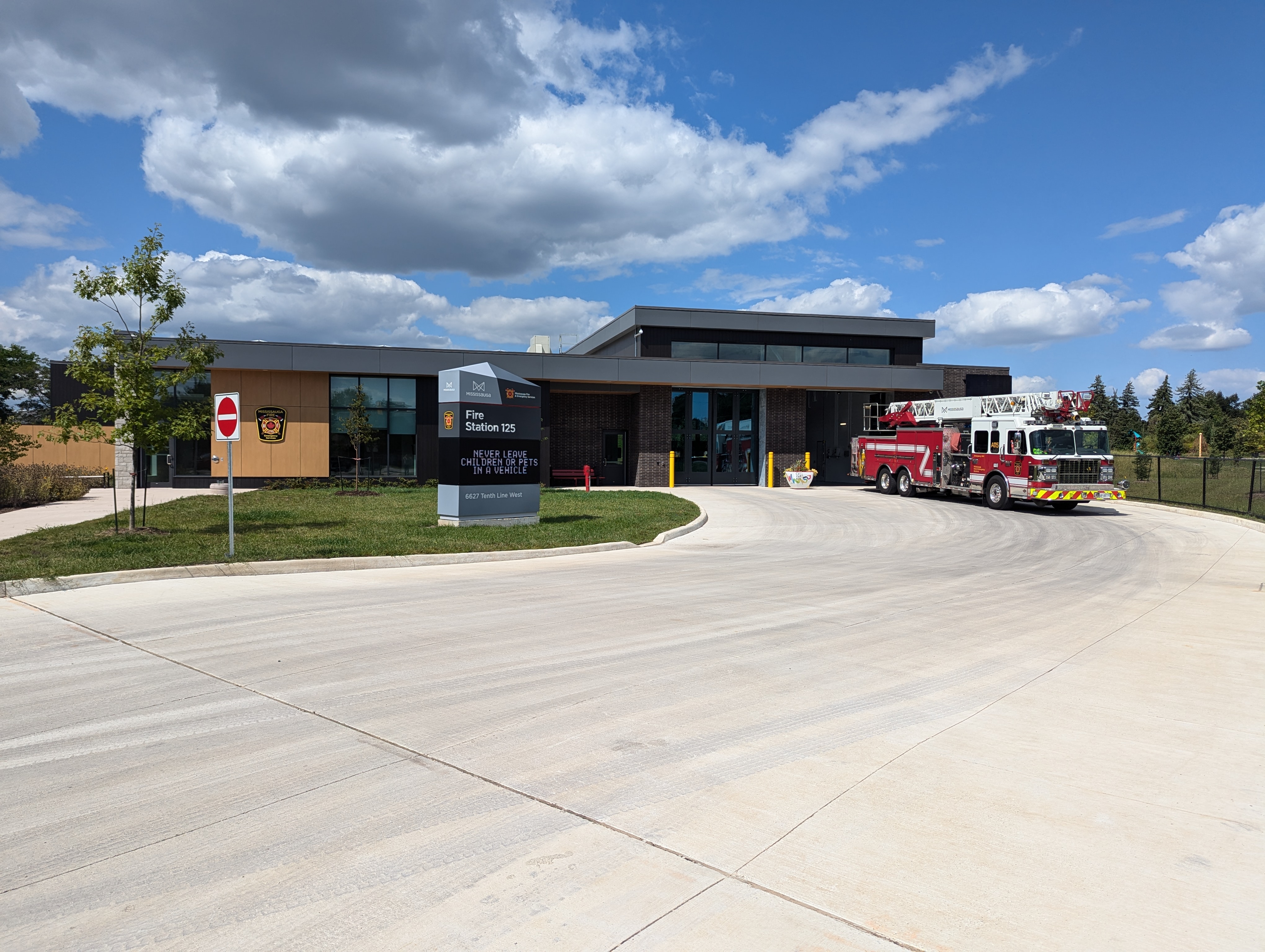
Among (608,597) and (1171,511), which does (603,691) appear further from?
(1171,511)

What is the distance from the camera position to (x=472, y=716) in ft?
17.8

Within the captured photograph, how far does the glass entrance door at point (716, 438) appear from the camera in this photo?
122 ft

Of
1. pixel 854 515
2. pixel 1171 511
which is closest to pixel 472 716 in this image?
pixel 854 515

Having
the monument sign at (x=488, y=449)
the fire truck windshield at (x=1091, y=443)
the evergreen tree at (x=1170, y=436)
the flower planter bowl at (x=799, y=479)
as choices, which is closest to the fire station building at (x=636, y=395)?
the flower planter bowl at (x=799, y=479)

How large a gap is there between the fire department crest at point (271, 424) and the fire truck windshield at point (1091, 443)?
89.7 ft

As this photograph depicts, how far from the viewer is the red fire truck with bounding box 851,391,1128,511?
2388cm

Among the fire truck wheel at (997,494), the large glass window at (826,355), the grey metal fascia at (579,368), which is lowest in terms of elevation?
the fire truck wheel at (997,494)

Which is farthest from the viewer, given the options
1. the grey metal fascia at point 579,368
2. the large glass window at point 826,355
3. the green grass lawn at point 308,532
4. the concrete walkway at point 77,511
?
the large glass window at point 826,355

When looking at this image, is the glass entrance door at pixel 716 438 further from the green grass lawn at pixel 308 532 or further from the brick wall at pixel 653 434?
the green grass lawn at pixel 308 532

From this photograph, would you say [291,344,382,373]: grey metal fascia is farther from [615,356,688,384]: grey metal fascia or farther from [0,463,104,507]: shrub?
[615,356,688,384]: grey metal fascia

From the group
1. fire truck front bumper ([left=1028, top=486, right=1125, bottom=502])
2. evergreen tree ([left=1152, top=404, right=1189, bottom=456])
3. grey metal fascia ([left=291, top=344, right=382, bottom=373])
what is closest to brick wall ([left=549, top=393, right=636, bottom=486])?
grey metal fascia ([left=291, top=344, right=382, bottom=373])

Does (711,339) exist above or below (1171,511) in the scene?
above

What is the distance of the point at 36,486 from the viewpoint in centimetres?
2459

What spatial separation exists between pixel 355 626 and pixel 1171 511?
86.7 feet
